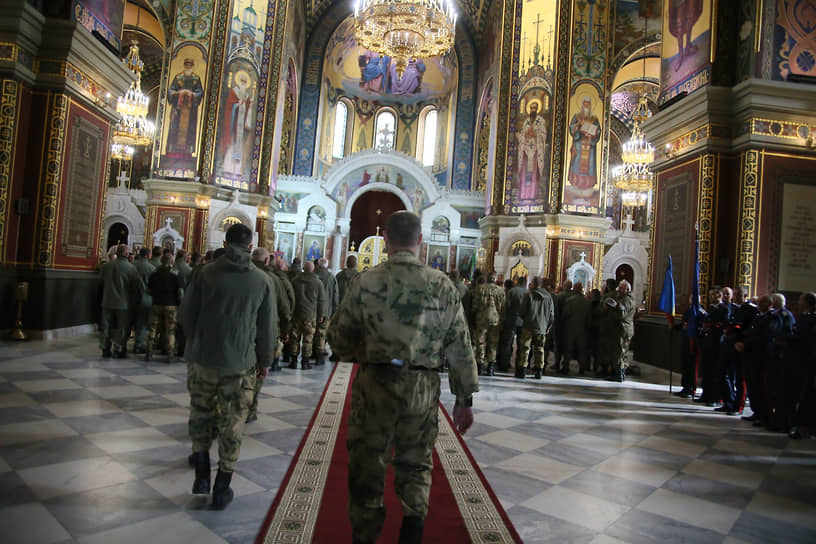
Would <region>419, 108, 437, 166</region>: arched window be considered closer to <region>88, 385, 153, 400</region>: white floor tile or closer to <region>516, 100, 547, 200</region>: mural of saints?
<region>516, 100, 547, 200</region>: mural of saints

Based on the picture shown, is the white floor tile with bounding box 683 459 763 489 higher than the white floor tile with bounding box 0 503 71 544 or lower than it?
higher

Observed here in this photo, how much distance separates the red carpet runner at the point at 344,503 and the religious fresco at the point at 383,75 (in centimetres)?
2539

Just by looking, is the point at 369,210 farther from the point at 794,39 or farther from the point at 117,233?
the point at 794,39

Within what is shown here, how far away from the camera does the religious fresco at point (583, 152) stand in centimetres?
1723

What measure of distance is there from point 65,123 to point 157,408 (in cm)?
615

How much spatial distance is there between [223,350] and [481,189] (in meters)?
22.6

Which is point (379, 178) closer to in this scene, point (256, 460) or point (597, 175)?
point (597, 175)

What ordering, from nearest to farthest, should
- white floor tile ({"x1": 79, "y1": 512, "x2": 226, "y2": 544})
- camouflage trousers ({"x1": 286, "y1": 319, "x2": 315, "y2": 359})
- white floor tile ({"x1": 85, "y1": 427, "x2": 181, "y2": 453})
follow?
white floor tile ({"x1": 79, "y1": 512, "x2": 226, "y2": 544}) < white floor tile ({"x1": 85, "y1": 427, "x2": 181, "y2": 453}) < camouflage trousers ({"x1": 286, "y1": 319, "x2": 315, "y2": 359})

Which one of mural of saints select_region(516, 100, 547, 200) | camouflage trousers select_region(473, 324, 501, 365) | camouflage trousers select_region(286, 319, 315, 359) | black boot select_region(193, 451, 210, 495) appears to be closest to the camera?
black boot select_region(193, 451, 210, 495)

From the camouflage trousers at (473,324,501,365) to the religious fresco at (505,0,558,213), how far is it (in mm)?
9900

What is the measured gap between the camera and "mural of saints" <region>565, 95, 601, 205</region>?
56.6ft

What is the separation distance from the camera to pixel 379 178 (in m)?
23.0

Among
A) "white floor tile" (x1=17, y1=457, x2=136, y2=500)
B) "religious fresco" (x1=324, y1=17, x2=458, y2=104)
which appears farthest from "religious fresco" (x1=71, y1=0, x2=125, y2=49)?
"religious fresco" (x1=324, y1=17, x2=458, y2=104)

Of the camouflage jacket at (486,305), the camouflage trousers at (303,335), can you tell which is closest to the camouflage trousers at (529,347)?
the camouflage jacket at (486,305)
